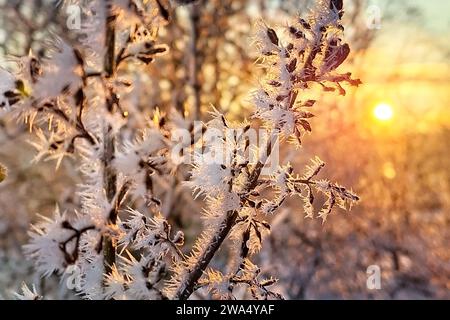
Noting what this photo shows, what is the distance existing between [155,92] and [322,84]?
805 centimetres

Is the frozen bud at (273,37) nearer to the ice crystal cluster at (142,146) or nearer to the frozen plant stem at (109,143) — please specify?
the ice crystal cluster at (142,146)

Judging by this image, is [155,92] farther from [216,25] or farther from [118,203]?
[118,203]

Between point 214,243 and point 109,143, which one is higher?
point 109,143

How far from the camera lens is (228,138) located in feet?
5.91

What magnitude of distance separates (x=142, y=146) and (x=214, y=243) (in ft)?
1.45

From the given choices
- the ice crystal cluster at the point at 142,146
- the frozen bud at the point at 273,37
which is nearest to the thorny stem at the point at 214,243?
the ice crystal cluster at the point at 142,146

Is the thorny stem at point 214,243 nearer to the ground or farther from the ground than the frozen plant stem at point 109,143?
nearer to the ground

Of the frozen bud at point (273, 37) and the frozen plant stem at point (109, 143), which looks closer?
the frozen plant stem at point (109, 143)

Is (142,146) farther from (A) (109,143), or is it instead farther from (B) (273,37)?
(B) (273,37)

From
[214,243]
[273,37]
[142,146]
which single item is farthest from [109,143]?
[273,37]

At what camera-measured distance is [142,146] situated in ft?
5.11

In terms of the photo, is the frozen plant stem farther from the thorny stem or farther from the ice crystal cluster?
the thorny stem

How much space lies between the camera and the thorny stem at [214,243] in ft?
5.89
